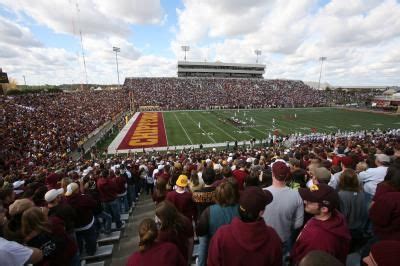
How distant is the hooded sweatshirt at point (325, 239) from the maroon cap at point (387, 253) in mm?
709

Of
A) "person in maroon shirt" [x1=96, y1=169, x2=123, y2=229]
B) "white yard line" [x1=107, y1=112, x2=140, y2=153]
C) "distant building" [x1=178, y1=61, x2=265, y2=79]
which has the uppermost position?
"distant building" [x1=178, y1=61, x2=265, y2=79]

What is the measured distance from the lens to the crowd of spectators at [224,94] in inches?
2447

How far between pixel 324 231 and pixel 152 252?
181 cm

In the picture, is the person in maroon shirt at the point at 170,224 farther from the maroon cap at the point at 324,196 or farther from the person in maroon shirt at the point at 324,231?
the maroon cap at the point at 324,196

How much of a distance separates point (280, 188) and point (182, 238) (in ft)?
5.27

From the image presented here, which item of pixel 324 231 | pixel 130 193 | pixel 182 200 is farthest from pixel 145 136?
pixel 324 231

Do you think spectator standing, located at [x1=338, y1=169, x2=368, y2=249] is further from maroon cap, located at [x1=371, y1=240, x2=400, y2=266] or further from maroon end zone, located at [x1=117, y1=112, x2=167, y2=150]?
maroon end zone, located at [x1=117, y1=112, x2=167, y2=150]

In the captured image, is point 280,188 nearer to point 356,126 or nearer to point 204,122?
point 204,122

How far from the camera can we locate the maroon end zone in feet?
88.1

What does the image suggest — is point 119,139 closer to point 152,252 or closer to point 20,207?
point 20,207

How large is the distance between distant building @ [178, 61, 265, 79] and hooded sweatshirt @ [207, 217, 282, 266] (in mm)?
93452

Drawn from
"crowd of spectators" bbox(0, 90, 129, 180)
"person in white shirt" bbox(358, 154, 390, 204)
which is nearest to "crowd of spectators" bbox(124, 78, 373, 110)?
"crowd of spectators" bbox(0, 90, 129, 180)

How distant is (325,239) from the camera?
2.63 m

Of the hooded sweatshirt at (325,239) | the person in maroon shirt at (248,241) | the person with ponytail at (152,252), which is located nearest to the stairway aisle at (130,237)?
the person with ponytail at (152,252)
